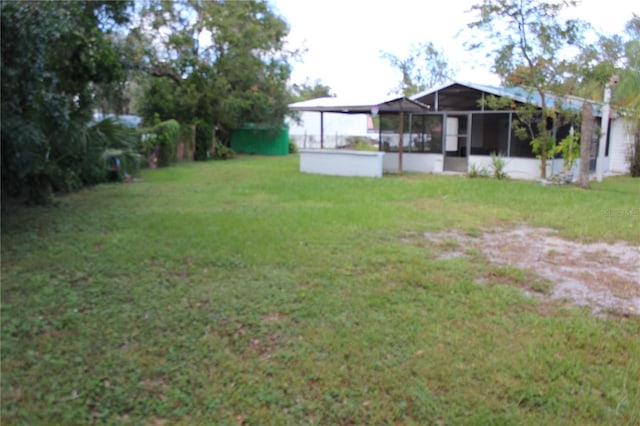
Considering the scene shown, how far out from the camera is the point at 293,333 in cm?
400

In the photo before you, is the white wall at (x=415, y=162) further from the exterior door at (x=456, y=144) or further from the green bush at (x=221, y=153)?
the green bush at (x=221, y=153)

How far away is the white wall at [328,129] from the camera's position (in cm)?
3397

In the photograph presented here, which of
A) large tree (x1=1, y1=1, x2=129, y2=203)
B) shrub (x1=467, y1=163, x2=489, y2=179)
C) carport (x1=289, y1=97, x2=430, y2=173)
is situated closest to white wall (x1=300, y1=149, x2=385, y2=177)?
carport (x1=289, y1=97, x2=430, y2=173)

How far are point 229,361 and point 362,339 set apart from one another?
950mm

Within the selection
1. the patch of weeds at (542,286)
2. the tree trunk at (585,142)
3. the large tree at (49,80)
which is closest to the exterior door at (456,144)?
the tree trunk at (585,142)

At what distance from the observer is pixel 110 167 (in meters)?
13.8

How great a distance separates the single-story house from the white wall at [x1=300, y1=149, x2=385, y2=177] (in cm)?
121

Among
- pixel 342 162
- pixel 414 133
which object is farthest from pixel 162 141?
pixel 414 133

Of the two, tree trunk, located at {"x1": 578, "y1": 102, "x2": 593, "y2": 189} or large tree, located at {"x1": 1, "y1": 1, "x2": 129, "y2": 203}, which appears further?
tree trunk, located at {"x1": 578, "y1": 102, "x2": 593, "y2": 189}

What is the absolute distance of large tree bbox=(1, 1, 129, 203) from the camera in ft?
20.9

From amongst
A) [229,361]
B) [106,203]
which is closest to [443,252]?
[229,361]

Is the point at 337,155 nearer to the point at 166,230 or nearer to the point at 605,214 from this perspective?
the point at 166,230

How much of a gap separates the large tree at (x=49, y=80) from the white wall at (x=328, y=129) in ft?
75.8

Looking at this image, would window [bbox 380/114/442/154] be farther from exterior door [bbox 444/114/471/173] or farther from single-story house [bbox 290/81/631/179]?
exterior door [bbox 444/114/471/173]
